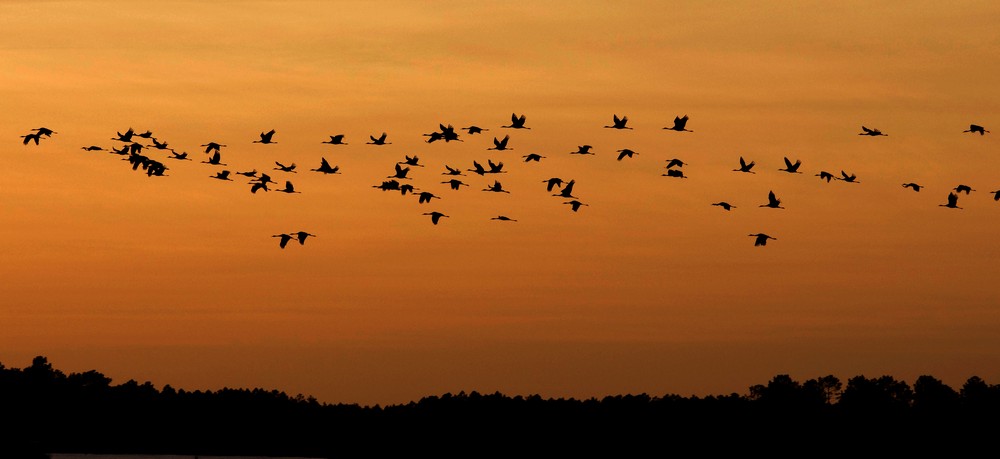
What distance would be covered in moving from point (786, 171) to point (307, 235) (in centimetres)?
1667

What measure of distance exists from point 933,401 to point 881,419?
31.6 meters

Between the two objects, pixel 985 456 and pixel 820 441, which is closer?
pixel 985 456

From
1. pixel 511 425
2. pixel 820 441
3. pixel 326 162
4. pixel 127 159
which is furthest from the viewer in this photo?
pixel 511 425

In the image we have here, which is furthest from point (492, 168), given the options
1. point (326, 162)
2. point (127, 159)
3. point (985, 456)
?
point (985, 456)

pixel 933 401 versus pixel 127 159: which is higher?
pixel 933 401

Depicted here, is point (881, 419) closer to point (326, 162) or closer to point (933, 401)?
point (933, 401)

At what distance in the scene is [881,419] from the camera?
545 ft

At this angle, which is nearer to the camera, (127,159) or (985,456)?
(127,159)

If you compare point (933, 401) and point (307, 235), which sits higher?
point (933, 401)

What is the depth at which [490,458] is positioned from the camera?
604 ft

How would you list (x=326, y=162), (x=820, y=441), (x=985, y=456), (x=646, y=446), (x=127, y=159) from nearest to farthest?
(x=127, y=159), (x=326, y=162), (x=985, y=456), (x=820, y=441), (x=646, y=446)

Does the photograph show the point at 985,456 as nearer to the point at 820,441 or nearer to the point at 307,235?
the point at 820,441

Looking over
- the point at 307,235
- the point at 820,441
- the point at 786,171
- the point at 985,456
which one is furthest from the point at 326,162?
the point at 820,441

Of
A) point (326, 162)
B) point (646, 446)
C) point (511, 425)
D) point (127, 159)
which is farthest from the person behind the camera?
point (511, 425)
